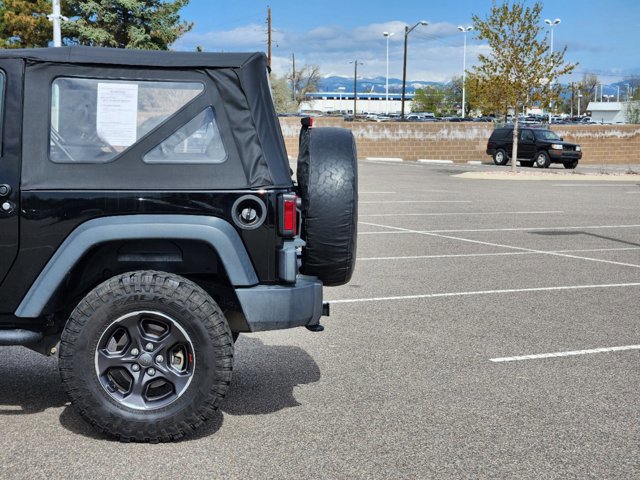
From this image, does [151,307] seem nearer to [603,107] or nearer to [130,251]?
[130,251]

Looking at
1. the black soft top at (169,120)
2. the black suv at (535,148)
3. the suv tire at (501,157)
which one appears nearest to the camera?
the black soft top at (169,120)

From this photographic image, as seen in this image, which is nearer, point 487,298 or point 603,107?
point 487,298

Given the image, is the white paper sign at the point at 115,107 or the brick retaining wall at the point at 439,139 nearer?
the white paper sign at the point at 115,107

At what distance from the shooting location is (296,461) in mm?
4348

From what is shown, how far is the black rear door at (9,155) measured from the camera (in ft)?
14.9

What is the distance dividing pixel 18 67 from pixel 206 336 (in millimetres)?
1687

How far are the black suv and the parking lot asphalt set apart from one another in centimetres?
2862

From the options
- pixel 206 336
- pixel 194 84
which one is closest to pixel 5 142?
pixel 194 84

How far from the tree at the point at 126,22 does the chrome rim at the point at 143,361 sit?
159ft

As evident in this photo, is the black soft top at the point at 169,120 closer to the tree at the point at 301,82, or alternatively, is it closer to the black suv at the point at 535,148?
the black suv at the point at 535,148

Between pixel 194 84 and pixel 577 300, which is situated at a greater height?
pixel 194 84

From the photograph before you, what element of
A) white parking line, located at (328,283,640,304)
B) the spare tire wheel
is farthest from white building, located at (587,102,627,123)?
the spare tire wheel

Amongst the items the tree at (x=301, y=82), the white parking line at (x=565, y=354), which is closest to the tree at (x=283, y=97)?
the tree at (x=301, y=82)

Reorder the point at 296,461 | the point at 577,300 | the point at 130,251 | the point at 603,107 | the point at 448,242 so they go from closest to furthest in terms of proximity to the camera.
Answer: the point at 296,461, the point at 130,251, the point at 577,300, the point at 448,242, the point at 603,107
